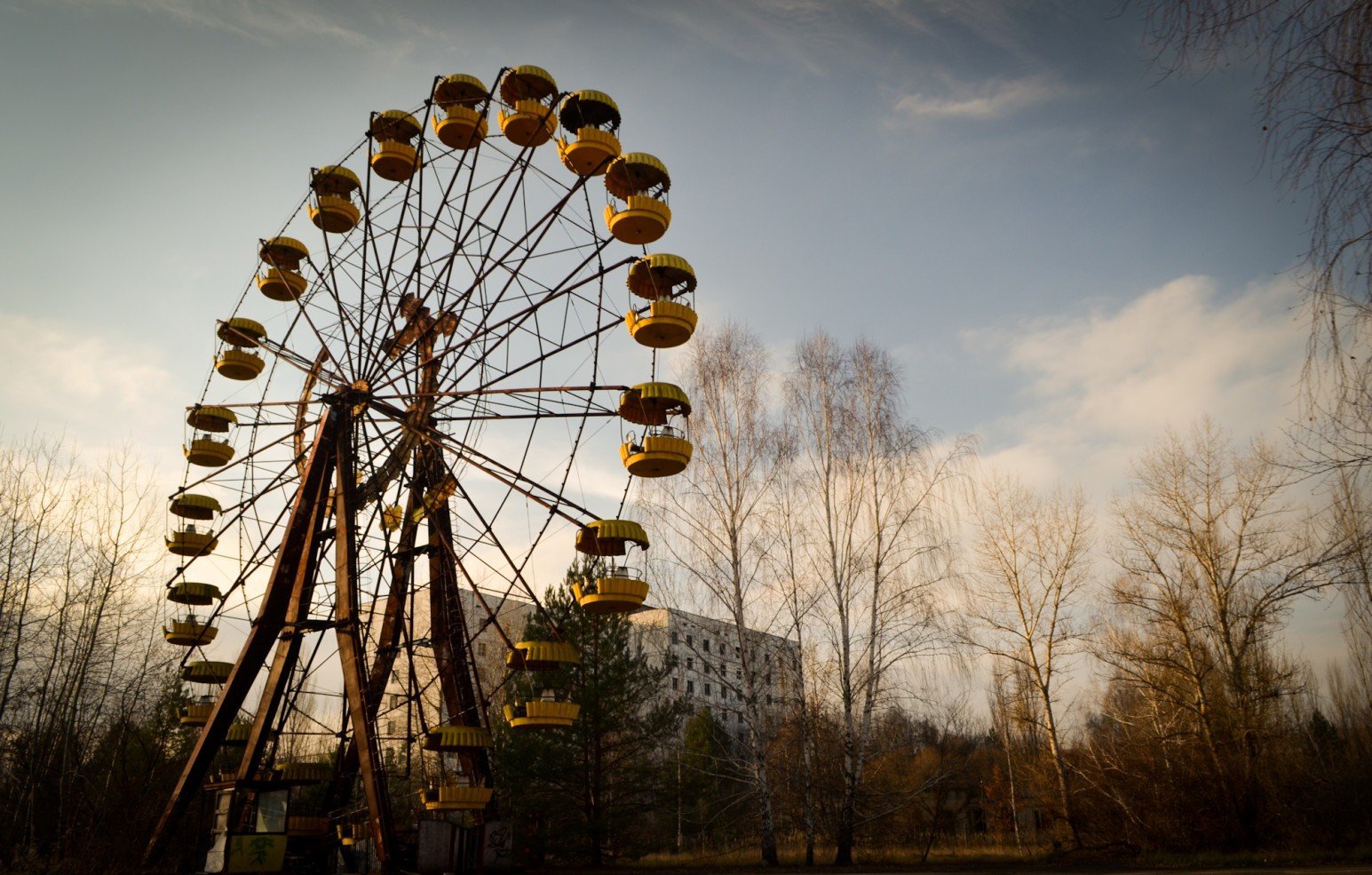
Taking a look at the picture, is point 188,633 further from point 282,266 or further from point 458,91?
point 458,91

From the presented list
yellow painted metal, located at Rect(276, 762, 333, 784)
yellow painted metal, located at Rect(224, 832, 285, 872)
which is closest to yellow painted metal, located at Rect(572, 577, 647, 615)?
yellow painted metal, located at Rect(276, 762, 333, 784)

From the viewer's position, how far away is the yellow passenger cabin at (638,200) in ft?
53.3

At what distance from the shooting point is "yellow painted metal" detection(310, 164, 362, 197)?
2012 cm

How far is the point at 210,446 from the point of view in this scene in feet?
65.8

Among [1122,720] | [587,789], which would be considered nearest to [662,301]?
[587,789]

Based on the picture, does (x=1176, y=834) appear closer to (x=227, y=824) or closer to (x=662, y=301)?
(x=662, y=301)

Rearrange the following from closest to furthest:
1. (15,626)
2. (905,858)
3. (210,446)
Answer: (210,446), (15,626), (905,858)

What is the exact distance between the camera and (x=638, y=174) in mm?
16828

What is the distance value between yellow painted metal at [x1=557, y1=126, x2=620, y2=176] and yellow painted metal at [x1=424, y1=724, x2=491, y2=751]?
36.0 feet

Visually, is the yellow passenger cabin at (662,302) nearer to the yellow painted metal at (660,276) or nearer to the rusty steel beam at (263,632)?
the yellow painted metal at (660,276)

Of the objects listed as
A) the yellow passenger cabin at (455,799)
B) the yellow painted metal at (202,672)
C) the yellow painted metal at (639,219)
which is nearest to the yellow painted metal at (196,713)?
the yellow painted metal at (202,672)

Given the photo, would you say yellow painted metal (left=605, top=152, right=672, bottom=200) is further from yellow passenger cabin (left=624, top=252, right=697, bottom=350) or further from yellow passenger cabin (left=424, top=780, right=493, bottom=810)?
yellow passenger cabin (left=424, top=780, right=493, bottom=810)

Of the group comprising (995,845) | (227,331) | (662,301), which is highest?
(227,331)

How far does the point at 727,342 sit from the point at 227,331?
44.5 ft
